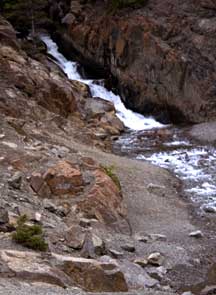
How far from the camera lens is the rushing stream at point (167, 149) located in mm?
23953

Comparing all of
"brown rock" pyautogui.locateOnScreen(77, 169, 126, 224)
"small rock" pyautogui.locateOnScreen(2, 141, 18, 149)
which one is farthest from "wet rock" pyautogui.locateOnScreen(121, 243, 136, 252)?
"small rock" pyautogui.locateOnScreen(2, 141, 18, 149)

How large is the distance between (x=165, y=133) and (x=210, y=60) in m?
7.38

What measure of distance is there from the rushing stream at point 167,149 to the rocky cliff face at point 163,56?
60.8 inches

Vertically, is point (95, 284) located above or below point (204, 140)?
above

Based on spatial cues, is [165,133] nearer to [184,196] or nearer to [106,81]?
[106,81]

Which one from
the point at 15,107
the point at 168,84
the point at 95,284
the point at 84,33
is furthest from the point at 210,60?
the point at 95,284

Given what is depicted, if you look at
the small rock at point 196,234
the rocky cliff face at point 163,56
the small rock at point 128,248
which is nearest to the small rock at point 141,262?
the small rock at point 128,248

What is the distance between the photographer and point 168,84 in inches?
1522

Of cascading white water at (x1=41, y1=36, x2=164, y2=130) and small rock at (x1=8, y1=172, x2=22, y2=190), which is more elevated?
small rock at (x1=8, y1=172, x2=22, y2=190)

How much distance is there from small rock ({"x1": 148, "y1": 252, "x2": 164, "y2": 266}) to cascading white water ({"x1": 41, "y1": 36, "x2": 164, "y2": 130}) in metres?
21.0

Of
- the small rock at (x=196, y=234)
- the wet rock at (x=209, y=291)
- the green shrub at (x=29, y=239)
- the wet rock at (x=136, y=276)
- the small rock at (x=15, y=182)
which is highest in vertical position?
the green shrub at (x=29, y=239)

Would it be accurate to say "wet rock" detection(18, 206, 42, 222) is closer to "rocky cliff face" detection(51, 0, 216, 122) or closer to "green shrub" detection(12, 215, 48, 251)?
"green shrub" detection(12, 215, 48, 251)

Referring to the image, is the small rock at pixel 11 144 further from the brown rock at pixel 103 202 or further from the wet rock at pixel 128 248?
the wet rock at pixel 128 248

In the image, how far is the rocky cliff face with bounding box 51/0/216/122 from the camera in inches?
1496
